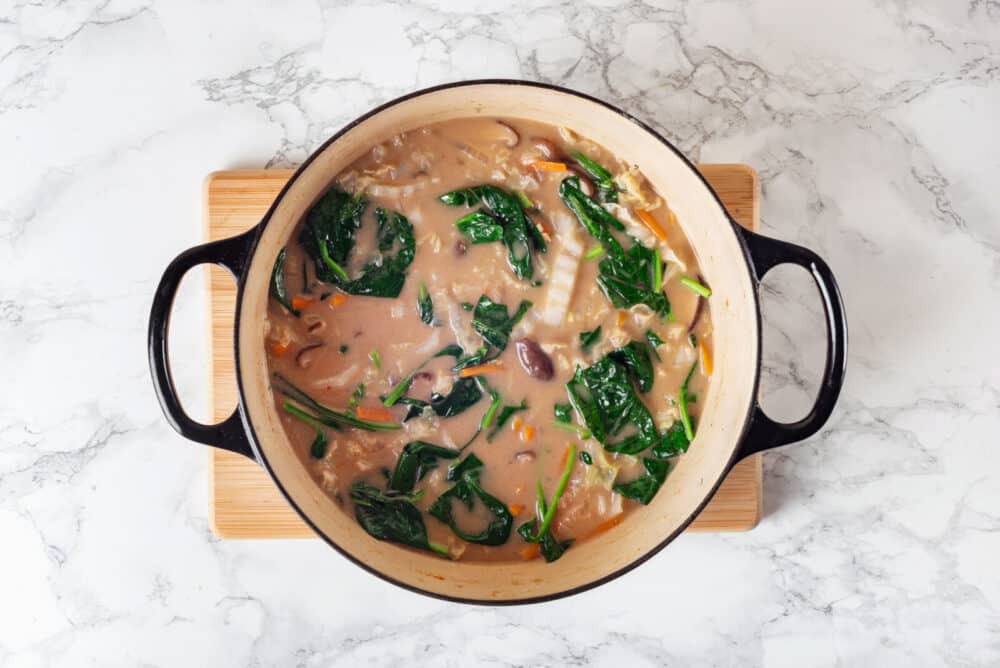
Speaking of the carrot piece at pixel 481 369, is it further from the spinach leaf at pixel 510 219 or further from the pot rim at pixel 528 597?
the pot rim at pixel 528 597

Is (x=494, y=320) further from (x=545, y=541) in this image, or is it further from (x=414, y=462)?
(x=545, y=541)

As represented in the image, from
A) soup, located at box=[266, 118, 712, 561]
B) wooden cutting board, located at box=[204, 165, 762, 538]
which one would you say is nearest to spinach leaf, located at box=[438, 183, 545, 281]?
soup, located at box=[266, 118, 712, 561]

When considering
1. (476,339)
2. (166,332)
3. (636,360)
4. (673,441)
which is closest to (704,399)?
(673,441)

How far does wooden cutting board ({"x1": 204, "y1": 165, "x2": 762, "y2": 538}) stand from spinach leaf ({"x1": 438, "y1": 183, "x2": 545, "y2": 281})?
1.98ft

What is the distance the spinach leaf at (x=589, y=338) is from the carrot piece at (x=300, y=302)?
0.89m

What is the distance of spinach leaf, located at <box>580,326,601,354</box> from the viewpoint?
3.06m

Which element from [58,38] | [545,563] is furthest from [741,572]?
[58,38]

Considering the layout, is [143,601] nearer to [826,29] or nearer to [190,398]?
[190,398]

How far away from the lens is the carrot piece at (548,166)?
3.04 metres

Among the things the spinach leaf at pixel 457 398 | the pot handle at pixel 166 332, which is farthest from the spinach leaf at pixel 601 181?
the pot handle at pixel 166 332

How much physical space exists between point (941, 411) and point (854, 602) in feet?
2.43

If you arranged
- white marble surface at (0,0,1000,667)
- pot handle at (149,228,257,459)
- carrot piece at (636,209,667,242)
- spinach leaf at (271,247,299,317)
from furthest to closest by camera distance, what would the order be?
white marble surface at (0,0,1000,667), carrot piece at (636,209,667,242), spinach leaf at (271,247,299,317), pot handle at (149,228,257,459)

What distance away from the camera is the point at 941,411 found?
3305mm

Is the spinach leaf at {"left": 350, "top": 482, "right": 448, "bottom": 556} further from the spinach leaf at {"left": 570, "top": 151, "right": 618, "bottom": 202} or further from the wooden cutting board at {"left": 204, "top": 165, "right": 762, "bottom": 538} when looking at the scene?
the spinach leaf at {"left": 570, "top": 151, "right": 618, "bottom": 202}
